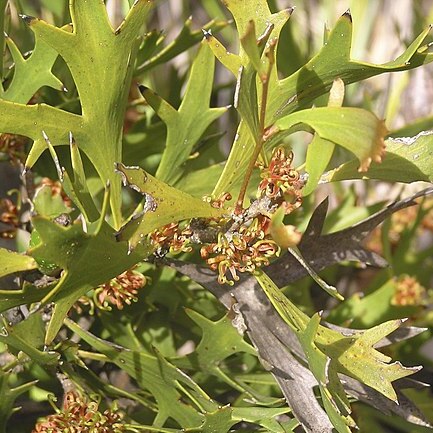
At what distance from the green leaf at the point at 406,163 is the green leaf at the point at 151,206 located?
12 cm

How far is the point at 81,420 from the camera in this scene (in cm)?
57

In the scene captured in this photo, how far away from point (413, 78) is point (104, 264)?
3.23ft

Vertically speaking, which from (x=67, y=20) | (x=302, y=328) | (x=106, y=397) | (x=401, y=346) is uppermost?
(x=67, y=20)

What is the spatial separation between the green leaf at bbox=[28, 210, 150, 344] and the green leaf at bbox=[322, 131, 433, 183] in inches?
6.2

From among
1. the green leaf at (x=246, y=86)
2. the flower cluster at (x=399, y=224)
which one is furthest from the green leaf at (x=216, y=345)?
the flower cluster at (x=399, y=224)

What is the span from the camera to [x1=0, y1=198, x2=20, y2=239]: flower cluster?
649mm

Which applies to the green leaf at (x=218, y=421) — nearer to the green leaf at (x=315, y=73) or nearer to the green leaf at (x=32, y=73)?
the green leaf at (x=315, y=73)

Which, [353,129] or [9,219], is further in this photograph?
[9,219]

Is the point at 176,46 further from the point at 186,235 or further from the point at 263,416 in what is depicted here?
the point at 263,416

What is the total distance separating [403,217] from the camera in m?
1.07

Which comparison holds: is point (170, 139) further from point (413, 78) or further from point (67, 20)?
point (413, 78)

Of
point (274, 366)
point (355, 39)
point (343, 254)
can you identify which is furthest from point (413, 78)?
point (274, 366)

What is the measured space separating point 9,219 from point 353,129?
354mm

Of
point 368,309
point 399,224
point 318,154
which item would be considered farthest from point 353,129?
point 399,224
